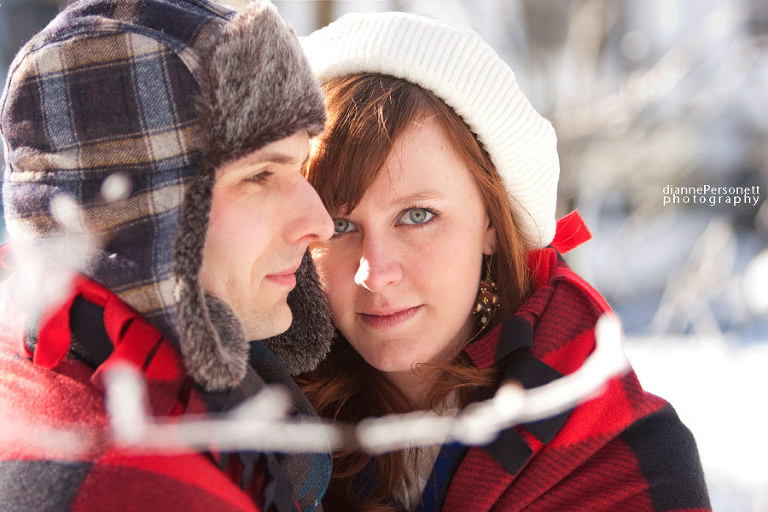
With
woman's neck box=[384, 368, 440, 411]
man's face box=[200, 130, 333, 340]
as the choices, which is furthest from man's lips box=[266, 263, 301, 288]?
woman's neck box=[384, 368, 440, 411]

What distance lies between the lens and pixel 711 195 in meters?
5.03

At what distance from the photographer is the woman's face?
5.46 feet

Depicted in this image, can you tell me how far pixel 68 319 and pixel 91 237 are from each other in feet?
0.48

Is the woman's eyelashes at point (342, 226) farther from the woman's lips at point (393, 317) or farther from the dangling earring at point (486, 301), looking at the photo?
the dangling earring at point (486, 301)

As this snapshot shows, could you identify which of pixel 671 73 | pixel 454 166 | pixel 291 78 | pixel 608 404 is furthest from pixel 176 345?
pixel 671 73

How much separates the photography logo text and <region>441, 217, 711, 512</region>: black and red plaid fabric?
139 inches

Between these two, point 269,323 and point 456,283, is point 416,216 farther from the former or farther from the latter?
point 269,323

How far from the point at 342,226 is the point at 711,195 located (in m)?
4.15

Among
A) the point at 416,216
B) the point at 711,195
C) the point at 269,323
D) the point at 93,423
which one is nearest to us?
the point at 93,423

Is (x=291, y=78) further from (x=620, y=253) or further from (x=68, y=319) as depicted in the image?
(x=620, y=253)

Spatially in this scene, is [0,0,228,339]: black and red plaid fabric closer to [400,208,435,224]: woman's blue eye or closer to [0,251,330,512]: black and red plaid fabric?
[0,251,330,512]: black and red plaid fabric

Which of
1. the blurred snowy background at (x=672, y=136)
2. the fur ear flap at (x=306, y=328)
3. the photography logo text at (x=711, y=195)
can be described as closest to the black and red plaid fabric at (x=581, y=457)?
the fur ear flap at (x=306, y=328)

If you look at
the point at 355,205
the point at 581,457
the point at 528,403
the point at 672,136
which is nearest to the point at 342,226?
the point at 355,205

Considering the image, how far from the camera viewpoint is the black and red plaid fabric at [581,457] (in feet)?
5.20
